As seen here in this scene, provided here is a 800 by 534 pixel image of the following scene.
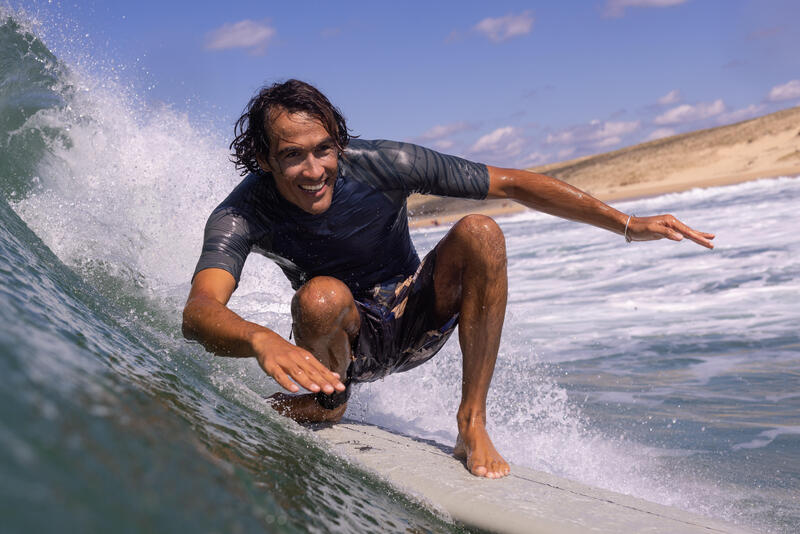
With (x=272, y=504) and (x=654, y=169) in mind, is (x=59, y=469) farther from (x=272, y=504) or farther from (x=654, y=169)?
(x=654, y=169)

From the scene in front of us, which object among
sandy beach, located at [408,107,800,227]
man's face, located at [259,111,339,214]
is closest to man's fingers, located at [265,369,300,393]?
man's face, located at [259,111,339,214]

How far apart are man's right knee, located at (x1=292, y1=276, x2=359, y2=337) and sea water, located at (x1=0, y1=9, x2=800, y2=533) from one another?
1.01ft

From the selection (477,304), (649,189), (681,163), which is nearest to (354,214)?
(477,304)

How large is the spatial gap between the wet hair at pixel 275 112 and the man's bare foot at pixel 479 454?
1128 mm

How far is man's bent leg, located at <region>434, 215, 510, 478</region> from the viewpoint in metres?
2.69

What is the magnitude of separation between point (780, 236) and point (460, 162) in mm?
8572

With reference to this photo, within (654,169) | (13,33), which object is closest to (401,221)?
(13,33)

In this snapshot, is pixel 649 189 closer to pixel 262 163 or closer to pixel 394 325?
pixel 394 325

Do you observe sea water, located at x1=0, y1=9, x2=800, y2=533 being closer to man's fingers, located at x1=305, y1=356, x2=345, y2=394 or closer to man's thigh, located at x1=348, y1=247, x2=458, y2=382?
man's fingers, located at x1=305, y1=356, x2=345, y2=394

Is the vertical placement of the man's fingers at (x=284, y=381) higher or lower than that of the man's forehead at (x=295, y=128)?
lower

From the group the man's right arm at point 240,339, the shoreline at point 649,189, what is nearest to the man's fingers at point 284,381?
the man's right arm at point 240,339

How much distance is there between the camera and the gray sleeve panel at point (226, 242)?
8.02ft

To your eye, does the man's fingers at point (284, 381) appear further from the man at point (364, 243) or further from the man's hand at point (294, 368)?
the man at point (364, 243)

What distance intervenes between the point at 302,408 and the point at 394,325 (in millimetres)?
478
